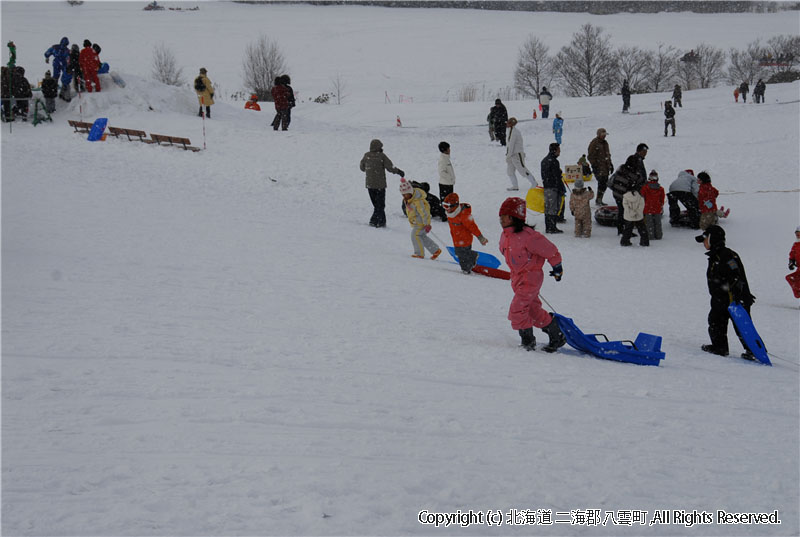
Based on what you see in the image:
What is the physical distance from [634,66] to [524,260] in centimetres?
6380

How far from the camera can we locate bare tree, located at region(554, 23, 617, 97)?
2474 inches

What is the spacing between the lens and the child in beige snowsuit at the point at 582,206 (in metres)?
13.9

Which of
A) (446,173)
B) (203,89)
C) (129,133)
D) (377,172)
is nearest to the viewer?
(377,172)

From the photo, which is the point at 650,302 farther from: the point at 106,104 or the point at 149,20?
the point at 149,20

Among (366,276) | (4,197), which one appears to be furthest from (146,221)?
(366,276)

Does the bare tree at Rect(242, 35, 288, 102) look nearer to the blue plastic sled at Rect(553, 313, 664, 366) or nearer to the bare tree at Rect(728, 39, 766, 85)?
the bare tree at Rect(728, 39, 766, 85)

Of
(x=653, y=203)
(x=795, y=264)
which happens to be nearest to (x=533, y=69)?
(x=653, y=203)

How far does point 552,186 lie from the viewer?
46.4ft

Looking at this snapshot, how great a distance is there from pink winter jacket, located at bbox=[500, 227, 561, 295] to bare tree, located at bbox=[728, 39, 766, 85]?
6177 centimetres

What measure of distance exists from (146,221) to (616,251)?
8460 millimetres

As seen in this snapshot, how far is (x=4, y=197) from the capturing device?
12211mm

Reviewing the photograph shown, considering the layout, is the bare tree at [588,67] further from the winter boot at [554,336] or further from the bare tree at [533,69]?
the winter boot at [554,336]

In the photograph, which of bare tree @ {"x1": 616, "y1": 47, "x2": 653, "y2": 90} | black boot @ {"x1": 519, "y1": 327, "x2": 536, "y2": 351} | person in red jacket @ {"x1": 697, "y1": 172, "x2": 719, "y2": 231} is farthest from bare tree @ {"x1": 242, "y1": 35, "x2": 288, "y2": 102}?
black boot @ {"x1": 519, "y1": 327, "x2": 536, "y2": 351}

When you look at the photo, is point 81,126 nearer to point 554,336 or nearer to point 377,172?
point 377,172
